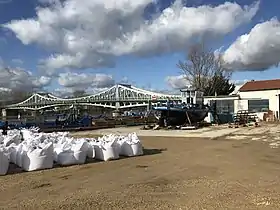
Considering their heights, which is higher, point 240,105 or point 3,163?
point 240,105

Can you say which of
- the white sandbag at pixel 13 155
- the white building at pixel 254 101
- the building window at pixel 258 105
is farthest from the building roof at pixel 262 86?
the white sandbag at pixel 13 155

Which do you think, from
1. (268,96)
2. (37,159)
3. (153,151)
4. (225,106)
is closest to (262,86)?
(268,96)

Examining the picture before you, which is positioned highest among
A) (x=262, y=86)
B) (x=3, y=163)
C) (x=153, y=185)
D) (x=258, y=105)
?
(x=262, y=86)

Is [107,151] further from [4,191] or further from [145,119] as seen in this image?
[145,119]

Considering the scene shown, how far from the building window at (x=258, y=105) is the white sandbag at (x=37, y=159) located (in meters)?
39.9

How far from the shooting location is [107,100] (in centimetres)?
10331

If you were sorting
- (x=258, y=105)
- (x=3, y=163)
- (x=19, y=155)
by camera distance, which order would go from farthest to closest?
(x=258, y=105) < (x=19, y=155) < (x=3, y=163)

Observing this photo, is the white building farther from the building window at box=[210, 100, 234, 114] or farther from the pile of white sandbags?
the pile of white sandbags

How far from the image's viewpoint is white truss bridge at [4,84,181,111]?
321 ft

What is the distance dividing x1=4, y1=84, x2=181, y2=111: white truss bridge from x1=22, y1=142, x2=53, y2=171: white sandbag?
7437cm

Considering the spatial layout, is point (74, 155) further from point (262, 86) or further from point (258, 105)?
point (262, 86)

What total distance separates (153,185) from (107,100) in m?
94.2

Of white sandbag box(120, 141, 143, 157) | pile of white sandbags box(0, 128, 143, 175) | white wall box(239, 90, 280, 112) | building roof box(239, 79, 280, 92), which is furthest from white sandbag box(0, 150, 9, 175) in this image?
building roof box(239, 79, 280, 92)

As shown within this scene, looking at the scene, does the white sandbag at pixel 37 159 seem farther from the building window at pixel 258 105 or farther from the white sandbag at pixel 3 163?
the building window at pixel 258 105
